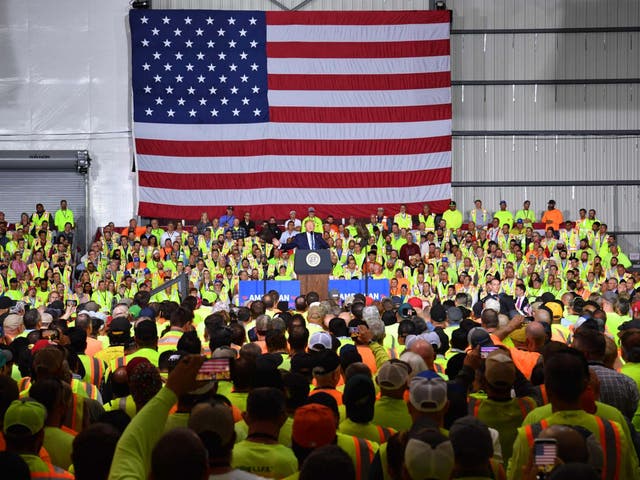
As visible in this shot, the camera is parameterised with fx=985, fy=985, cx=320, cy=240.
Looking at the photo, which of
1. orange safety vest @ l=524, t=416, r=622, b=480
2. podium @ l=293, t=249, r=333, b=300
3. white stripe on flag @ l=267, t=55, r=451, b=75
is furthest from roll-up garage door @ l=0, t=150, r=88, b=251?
orange safety vest @ l=524, t=416, r=622, b=480

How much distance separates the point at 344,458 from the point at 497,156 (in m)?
27.4

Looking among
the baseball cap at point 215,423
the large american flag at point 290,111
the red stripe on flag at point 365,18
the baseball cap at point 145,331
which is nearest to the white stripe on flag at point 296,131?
the large american flag at point 290,111

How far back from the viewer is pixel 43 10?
98.9 feet

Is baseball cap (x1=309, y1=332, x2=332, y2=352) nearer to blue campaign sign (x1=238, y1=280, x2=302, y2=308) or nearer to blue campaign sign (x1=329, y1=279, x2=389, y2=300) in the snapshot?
blue campaign sign (x1=238, y1=280, x2=302, y2=308)

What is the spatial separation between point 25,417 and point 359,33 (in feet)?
84.3

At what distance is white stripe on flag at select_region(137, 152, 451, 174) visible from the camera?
2930 cm

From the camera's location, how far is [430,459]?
388cm

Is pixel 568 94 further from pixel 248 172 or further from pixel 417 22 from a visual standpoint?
pixel 248 172

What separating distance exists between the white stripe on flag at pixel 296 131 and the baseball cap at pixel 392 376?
77.5ft

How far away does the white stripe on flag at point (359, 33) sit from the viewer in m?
29.2

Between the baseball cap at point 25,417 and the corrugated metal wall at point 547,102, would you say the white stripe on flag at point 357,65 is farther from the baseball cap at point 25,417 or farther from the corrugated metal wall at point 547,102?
the baseball cap at point 25,417

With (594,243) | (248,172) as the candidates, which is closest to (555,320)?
(594,243)

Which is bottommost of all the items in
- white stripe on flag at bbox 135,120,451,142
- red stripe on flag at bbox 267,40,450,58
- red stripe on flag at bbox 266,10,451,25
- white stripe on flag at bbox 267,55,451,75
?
white stripe on flag at bbox 135,120,451,142

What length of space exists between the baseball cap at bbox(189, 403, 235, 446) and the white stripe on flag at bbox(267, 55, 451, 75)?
25.8m
